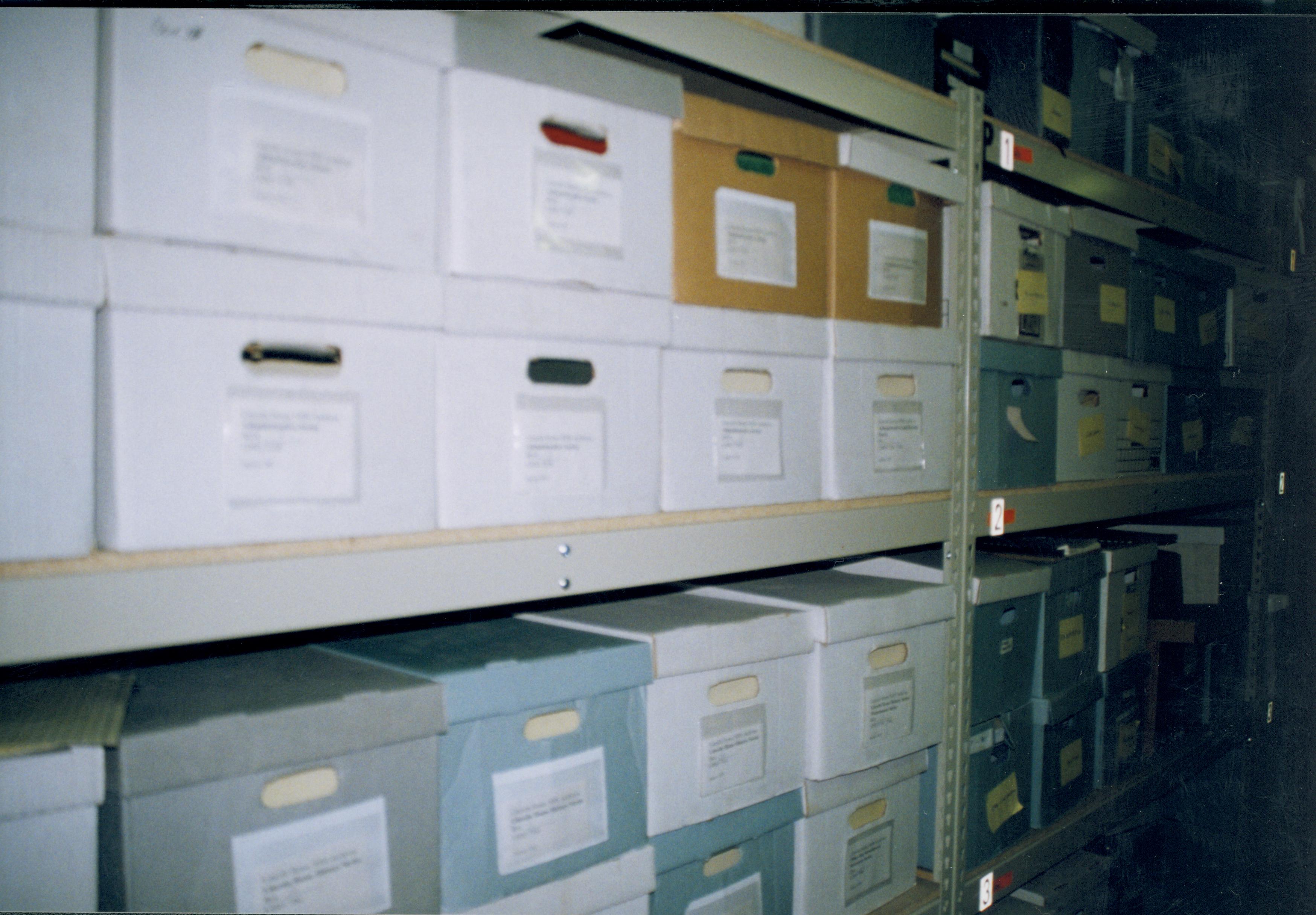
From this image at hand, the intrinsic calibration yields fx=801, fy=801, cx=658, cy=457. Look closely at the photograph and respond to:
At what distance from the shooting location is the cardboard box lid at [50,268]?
441mm

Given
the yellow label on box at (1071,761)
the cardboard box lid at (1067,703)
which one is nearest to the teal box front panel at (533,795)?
the cardboard box lid at (1067,703)

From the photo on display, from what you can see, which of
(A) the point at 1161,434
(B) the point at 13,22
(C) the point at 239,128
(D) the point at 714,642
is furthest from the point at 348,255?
(A) the point at 1161,434

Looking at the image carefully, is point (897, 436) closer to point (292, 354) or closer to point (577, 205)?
point (577, 205)

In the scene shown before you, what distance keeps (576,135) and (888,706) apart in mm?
745

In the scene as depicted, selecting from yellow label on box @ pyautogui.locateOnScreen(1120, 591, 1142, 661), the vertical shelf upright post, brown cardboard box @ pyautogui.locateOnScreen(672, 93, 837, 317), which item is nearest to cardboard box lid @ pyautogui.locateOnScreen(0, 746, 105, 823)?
brown cardboard box @ pyautogui.locateOnScreen(672, 93, 837, 317)

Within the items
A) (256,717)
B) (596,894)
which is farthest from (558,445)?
(596,894)

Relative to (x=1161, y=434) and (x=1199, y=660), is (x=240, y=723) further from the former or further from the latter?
(x=1199, y=660)

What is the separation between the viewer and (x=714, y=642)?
0.81m

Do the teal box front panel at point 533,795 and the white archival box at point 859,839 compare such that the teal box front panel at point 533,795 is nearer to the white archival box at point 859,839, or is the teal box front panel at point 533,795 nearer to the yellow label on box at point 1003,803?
the white archival box at point 859,839

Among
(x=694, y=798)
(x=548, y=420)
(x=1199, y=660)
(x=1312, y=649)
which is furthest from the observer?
(x=1312, y=649)

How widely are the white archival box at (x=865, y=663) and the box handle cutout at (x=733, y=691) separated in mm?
85

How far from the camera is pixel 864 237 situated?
3.06ft

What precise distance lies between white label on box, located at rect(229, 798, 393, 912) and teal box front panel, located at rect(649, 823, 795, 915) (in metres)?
0.30

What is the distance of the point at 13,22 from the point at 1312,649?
2602 millimetres
